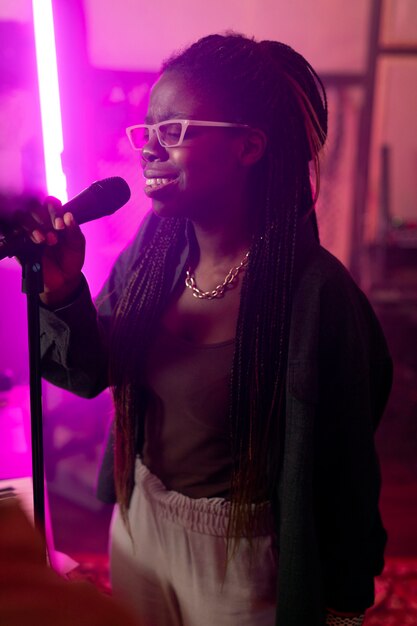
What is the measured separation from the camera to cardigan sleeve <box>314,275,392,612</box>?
0.87 meters

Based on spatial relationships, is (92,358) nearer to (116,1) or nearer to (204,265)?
(204,265)

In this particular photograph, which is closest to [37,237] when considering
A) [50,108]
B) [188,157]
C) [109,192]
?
[109,192]

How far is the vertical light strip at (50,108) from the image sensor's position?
1.53 m

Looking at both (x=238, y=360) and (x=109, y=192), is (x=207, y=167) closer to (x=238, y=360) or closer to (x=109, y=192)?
(x=109, y=192)

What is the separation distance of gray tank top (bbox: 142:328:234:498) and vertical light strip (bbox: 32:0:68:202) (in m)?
0.84

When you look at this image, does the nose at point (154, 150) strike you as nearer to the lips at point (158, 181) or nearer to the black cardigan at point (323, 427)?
the lips at point (158, 181)

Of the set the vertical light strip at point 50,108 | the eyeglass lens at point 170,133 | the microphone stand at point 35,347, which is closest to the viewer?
the microphone stand at point 35,347

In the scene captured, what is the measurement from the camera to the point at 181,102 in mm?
814

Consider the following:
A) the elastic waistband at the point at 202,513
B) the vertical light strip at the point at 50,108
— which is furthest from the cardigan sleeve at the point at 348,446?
the vertical light strip at the point at 50,108

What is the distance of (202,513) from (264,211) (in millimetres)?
568

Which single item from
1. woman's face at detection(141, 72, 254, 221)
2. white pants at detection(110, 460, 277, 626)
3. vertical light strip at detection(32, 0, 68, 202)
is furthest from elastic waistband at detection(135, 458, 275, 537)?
vertical light strip at detection(32, 0, 68, 202)

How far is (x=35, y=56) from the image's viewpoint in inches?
62.5

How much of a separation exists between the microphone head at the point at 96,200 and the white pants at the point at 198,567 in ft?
1.80

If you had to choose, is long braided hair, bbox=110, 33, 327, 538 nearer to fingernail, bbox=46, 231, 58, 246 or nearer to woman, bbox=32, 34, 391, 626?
woman, bbox=32, 34, 391, 626
